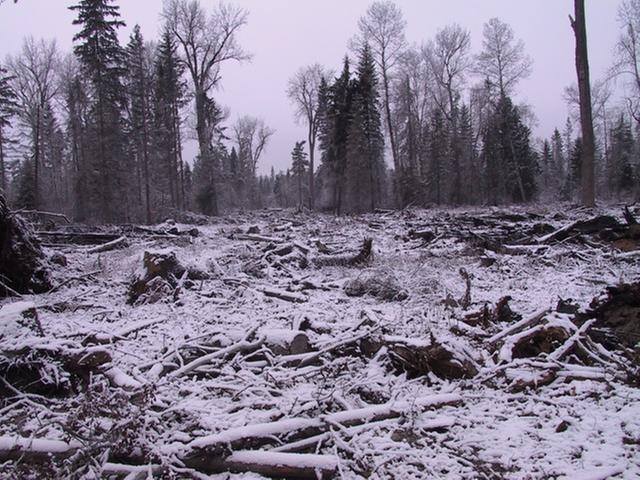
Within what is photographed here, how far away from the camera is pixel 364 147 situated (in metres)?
28.5

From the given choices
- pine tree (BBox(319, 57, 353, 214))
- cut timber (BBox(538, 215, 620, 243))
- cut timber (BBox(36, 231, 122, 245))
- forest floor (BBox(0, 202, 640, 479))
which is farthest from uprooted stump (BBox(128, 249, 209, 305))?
pine tree (BBox(319, 57, 353, 214))

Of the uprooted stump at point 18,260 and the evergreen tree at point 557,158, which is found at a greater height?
the evergreen tree at point 557,158

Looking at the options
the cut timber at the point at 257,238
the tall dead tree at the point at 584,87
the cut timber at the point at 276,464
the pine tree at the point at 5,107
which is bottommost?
the cut timber at the point at 276,464

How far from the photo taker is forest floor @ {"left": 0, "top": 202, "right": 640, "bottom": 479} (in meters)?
2.54

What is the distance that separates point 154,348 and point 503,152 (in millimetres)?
34895

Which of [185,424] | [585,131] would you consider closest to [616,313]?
[185,424]

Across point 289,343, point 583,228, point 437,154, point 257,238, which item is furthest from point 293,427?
point 437,154

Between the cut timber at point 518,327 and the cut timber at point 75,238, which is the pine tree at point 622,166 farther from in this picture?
the cut timber at point 75,238

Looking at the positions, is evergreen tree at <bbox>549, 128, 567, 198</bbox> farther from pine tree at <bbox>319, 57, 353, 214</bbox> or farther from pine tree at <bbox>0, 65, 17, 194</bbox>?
pine tree at <bbox>0, 65, 17, 194</bbox>

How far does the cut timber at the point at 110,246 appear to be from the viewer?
9.86m

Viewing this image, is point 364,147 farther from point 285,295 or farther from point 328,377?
point 328,377

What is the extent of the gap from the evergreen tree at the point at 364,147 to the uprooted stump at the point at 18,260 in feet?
77.5

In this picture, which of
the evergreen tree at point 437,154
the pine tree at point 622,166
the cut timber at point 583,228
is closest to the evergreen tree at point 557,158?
the pine tree at point 622,166

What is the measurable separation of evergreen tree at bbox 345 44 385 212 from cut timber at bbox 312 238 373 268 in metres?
20.3
